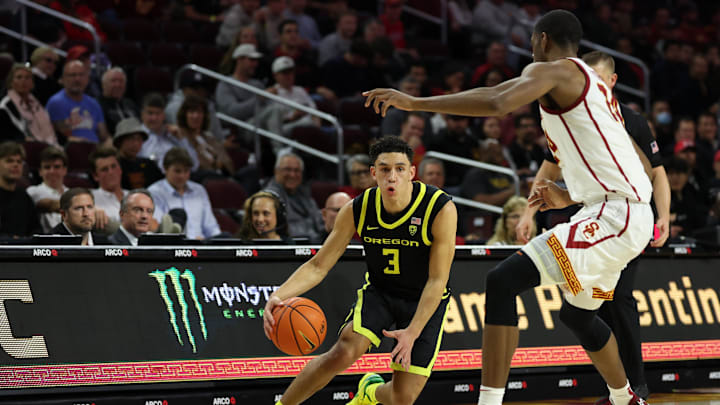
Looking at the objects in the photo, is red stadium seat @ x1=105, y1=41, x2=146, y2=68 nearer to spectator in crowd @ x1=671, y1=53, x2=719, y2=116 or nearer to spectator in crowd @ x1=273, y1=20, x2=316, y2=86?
spectator in crowd @ x1=273, y1=20, x2=316, y2=86

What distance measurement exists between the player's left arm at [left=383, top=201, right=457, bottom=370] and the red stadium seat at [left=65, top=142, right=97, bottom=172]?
5626 millimetres

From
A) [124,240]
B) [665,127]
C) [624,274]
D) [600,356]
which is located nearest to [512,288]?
[600,356]

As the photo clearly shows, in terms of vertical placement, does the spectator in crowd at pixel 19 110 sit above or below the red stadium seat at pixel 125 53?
below

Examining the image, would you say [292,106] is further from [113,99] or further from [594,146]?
[594,146]

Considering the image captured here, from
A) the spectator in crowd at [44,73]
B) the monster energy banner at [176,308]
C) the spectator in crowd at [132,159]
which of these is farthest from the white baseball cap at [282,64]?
the monster energy banner at [176,308]

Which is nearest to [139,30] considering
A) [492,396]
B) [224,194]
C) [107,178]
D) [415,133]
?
[224,194]

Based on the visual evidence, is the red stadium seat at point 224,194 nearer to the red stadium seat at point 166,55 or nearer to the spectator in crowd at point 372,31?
the red stadium seat at point 166,55

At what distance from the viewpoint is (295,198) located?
32.8ft

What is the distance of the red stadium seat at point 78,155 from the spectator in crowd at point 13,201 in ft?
5.67

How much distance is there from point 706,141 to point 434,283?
367 inches

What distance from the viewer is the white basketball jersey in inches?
199

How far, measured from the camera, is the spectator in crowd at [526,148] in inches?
484

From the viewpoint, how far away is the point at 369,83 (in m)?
13.6

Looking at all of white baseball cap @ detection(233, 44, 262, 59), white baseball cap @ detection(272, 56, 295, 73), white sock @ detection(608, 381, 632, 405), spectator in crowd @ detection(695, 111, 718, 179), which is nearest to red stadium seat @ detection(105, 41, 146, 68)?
white baseball cap @ detection(233, 44, 262, 59)
